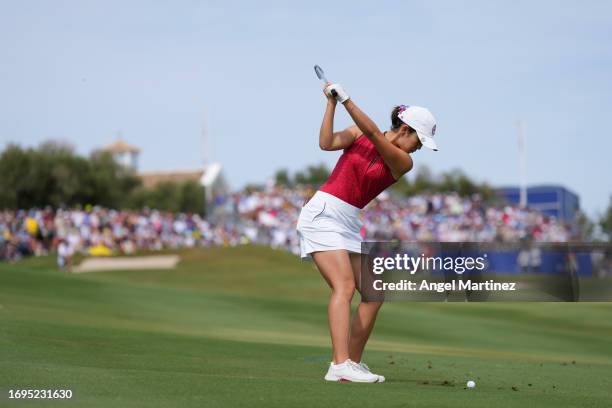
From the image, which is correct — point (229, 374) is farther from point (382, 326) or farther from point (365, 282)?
point (382, 326)

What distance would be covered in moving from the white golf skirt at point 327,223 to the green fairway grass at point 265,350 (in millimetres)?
1140

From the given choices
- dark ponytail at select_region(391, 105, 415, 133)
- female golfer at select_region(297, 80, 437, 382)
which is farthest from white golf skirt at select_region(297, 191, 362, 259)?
dark ponytail at select_region(391, 105, 415, 133)

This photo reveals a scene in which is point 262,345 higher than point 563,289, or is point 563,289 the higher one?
point 563,289

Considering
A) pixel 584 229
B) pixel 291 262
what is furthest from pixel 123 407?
pixel 584 229

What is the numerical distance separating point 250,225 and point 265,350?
37.6 metres

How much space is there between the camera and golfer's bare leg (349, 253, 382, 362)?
8.37m

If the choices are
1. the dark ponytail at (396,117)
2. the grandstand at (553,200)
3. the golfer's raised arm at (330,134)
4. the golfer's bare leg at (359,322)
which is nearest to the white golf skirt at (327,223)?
the golfer's bare leg at (359,322)

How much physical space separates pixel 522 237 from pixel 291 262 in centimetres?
1239

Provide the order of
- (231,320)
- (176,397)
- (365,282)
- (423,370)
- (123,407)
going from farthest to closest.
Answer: (231,320)
(423,370)
(365,282)
(176,397)
(123,407)

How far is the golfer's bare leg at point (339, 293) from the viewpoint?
795 cm

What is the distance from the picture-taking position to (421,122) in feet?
26.4

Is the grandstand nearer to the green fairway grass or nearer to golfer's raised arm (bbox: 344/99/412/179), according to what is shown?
the green fairway grass

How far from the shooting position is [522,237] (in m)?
46.6

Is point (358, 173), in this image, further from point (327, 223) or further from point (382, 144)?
point (327, 223)
